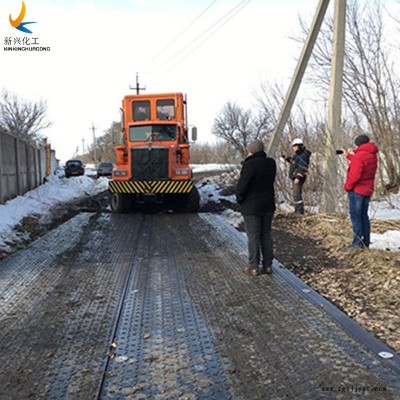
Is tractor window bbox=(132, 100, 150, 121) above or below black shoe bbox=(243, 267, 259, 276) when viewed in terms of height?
above

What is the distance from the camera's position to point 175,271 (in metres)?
6.48

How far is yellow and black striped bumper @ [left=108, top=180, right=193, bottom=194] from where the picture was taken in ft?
43.1

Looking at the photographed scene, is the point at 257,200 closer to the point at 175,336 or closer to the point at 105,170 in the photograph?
the point at 175,336

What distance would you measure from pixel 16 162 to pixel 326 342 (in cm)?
1432

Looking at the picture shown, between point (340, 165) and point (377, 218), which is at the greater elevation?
point (340, 165)

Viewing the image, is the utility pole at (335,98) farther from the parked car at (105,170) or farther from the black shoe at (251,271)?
the parked car at (105,170)

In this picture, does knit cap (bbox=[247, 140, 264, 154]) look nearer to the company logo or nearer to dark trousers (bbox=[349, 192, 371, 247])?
dark trousers (bbox=[349, 192, 371, 247])

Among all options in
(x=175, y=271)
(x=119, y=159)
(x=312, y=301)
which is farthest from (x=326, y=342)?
(x=119, y=159)

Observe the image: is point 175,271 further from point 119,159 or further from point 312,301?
point 119,159

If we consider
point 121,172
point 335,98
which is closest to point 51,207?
point 121,172

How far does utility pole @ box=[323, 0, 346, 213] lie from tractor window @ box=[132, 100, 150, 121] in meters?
6.28

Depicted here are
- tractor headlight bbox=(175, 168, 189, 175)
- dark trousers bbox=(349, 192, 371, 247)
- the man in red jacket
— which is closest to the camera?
the man in red jacket

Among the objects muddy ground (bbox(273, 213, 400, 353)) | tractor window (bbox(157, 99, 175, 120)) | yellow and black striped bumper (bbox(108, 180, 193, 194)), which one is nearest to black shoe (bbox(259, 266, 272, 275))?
muddy ground (bbox(273, 213, 400, 353))

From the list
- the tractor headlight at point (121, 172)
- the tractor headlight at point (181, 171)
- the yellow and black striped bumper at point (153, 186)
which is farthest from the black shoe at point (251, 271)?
the tractor headlight at point (121, 172)
